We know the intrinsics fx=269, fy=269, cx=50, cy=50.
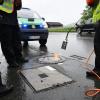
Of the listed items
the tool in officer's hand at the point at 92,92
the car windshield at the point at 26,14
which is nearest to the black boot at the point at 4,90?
the tool in officer's hand at the point at 92,92

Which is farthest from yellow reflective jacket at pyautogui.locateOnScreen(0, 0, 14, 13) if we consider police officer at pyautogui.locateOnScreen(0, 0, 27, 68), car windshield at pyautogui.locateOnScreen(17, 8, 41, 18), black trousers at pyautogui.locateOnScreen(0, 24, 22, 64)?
car windshield at pyautogui.locateOnScreen(17, 8, 41, 18)

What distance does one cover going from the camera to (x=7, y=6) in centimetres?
602

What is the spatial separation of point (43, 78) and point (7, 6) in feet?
6.19

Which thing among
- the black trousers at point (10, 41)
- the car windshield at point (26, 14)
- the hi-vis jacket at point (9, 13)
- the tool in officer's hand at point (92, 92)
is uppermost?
the hi-vis jacket at point (9, 13)

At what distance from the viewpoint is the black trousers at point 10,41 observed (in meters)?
6.27

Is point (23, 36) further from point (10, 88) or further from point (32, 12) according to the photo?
point (10, 88)

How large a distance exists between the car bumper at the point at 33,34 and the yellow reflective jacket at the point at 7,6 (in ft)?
15.6

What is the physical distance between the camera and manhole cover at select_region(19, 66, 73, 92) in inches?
188

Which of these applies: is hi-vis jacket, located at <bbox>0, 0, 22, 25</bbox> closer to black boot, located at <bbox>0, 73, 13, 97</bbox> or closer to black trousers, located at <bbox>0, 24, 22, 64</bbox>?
black trousers, located at <bbox>0, 24, 22, 64</bbox>

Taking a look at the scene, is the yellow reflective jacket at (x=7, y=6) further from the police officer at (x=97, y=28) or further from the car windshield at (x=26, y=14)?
the car windshield at (x=26, y=14)

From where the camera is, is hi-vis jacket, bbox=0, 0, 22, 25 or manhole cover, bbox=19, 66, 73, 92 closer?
manhole cover, bbox=19, 66, 73, 92

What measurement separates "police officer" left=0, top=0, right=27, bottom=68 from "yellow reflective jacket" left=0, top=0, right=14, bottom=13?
17cm

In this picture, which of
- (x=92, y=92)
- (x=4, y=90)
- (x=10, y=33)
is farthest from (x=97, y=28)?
(x=10, y=33)

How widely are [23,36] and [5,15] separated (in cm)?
464
